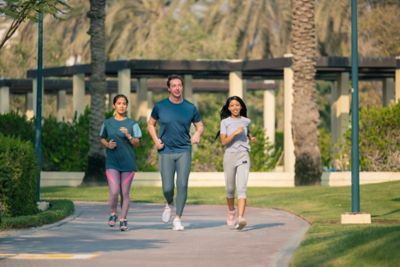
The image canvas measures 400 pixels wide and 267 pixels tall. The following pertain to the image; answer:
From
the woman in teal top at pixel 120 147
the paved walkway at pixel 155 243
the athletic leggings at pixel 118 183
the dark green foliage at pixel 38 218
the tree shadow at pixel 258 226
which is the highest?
the woman in teal top at pixel 120 147

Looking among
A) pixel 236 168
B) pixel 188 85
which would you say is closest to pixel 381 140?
pixel 188 85

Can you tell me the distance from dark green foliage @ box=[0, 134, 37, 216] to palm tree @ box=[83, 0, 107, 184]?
678 inches

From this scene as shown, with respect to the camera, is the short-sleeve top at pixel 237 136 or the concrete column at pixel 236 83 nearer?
the short-sleeve top at pixel 237 136

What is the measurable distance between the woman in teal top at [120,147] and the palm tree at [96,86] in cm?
1861

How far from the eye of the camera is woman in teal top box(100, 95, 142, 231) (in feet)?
62.0

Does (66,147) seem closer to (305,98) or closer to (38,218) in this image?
(305,98)

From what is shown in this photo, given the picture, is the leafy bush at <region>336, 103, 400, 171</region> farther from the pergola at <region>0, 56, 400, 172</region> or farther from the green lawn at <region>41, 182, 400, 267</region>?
the green lawn at <region>41, 182, 400, 267</region>

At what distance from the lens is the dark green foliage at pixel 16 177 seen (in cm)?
1955

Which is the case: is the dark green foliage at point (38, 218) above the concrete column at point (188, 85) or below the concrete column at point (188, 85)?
below

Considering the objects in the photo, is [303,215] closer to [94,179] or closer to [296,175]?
[296,175]

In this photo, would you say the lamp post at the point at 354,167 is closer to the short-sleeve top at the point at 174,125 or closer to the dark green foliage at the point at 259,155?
the short-sleeve top at the point at 174,125

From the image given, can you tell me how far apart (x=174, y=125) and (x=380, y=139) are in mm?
21617

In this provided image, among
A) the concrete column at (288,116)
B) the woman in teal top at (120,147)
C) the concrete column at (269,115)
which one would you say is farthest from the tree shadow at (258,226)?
the concrete column at (269,115)

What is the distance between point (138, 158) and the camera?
4125 cm
